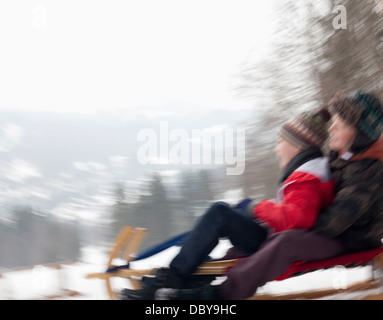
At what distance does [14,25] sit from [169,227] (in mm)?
36823

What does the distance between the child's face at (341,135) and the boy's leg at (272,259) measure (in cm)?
39

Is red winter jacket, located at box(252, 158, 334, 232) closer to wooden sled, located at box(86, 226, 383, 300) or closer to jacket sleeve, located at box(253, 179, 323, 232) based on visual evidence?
jacket sleeve, located at box(253, 179, 323, 232)

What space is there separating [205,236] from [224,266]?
201 millimetres

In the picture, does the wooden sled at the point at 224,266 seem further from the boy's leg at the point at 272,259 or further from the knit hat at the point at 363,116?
the knit hat at the point at 363,116

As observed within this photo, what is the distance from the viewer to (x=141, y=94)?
52938 mm

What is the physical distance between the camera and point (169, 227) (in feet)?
60.3

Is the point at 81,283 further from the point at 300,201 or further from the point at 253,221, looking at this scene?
the point at 300,201

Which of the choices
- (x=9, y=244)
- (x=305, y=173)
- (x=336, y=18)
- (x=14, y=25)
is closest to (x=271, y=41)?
(x=336, y=18)

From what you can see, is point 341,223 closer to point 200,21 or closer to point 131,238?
point 131,238

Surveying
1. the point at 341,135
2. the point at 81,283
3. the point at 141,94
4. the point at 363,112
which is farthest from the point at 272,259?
the point at 141,94

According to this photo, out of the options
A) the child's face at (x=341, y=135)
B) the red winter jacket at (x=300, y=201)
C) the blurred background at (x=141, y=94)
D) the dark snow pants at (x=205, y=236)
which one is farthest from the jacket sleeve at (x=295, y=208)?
the blurred background at (x=141, y=94)

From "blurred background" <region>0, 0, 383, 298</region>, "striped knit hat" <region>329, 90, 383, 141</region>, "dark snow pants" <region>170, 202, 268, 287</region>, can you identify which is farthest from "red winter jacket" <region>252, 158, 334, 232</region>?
"blurred background" <region>0, 0, 383, 298</region>

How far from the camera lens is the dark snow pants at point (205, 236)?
1871 millimetres
